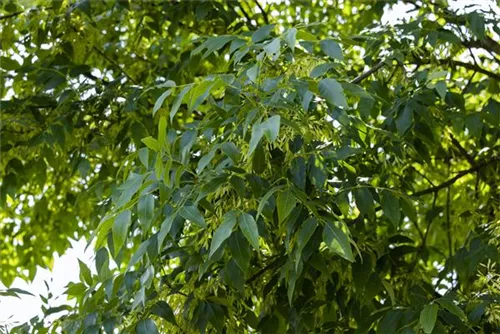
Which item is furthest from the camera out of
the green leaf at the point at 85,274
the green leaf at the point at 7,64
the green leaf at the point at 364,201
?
the green leaf at the point at 7,64

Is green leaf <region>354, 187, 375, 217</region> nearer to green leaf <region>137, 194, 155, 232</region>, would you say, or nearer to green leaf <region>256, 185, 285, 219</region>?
green leaf <region>256, 185, 285, 219</region>

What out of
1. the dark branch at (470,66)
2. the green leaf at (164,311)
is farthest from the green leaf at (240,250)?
the dark branch at (470,66)

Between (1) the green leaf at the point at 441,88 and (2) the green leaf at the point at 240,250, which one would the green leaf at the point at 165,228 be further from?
(1) the green leaf at the point at 441,88

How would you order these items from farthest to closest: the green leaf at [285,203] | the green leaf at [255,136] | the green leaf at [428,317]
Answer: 1. the green leaf at [428,317]
2. the green leaf at [285,203]
3. the green leaf at [255,136]

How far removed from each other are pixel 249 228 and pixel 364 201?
403 millimetres

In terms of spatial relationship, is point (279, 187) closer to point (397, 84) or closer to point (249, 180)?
point (249, 180)

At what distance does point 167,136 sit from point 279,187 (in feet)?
1.06

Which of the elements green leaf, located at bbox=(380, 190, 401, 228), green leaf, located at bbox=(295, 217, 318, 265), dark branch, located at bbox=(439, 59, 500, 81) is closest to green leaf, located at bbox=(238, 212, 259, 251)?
green leaf, located at bbox=(295, 217, 318, 265)

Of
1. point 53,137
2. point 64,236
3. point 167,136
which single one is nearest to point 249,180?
point 167,136

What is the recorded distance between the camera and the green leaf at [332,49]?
2.12m

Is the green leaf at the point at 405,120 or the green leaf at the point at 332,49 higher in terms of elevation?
the green leaf at the point at 332,49

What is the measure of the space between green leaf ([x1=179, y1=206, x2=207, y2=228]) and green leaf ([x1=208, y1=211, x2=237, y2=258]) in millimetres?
39

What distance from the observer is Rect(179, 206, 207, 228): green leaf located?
1.93 meters

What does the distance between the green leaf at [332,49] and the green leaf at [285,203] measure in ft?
1.06
